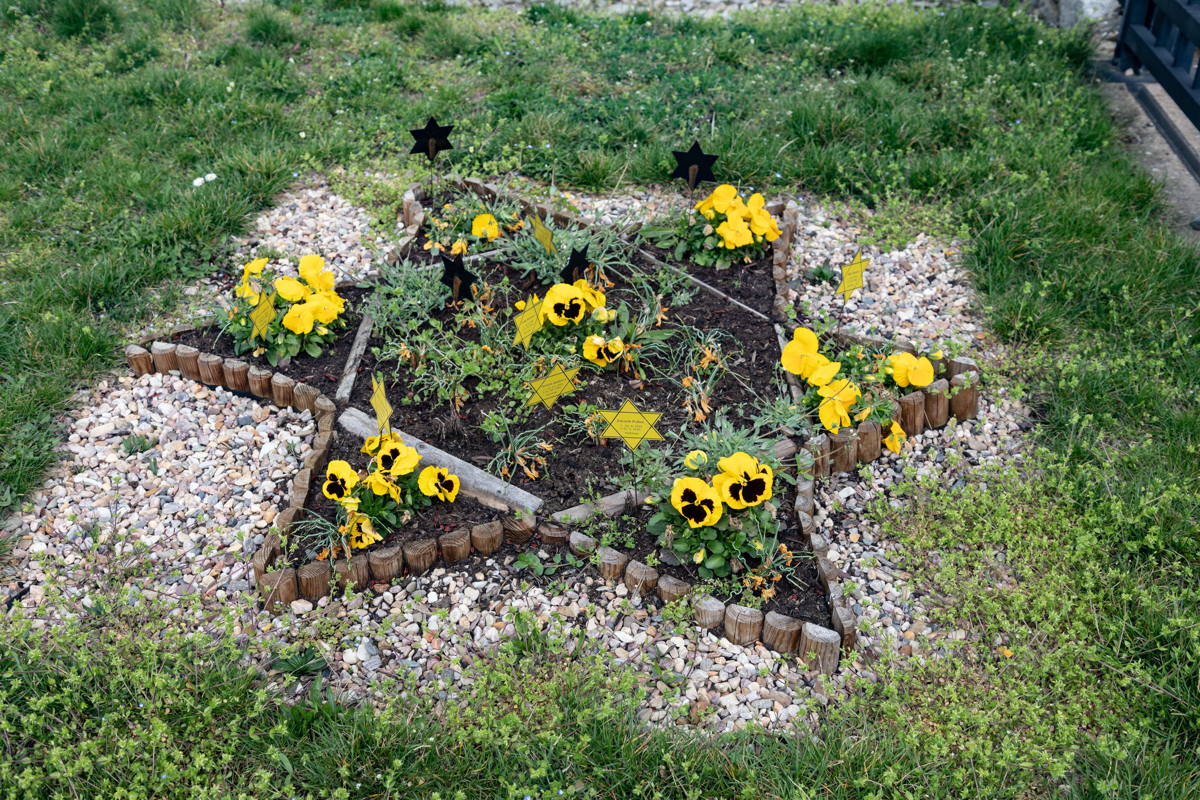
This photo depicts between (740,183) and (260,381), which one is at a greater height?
(740,183)

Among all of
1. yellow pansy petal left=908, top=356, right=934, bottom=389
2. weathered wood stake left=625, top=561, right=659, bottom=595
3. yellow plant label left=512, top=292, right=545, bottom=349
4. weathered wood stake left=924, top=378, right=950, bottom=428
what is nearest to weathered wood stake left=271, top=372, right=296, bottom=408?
yellow plant label left=512, top=292, right=545, bottom=349

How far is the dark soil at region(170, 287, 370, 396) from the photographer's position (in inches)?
170

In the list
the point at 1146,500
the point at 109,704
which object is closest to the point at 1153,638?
the point at 1146,500

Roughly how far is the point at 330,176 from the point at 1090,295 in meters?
4.04

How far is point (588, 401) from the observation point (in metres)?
4.12

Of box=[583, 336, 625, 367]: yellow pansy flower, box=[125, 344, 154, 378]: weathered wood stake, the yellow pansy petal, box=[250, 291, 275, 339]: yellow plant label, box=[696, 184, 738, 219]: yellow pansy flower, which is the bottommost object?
box=[125, 344, 154, 378]: weathered wood stake

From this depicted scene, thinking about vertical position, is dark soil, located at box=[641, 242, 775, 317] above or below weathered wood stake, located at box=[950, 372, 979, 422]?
above

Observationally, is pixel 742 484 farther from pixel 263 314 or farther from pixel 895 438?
pixel 263 314

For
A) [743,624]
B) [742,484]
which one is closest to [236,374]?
[742,484]

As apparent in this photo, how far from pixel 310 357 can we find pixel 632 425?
168cm

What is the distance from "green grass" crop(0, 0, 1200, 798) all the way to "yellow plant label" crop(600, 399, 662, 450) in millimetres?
810

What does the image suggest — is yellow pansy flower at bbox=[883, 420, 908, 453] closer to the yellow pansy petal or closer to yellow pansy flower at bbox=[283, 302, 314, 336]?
the yellow pansy petal

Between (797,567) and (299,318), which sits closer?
(797,567)

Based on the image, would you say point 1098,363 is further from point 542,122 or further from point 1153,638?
point 542,122
